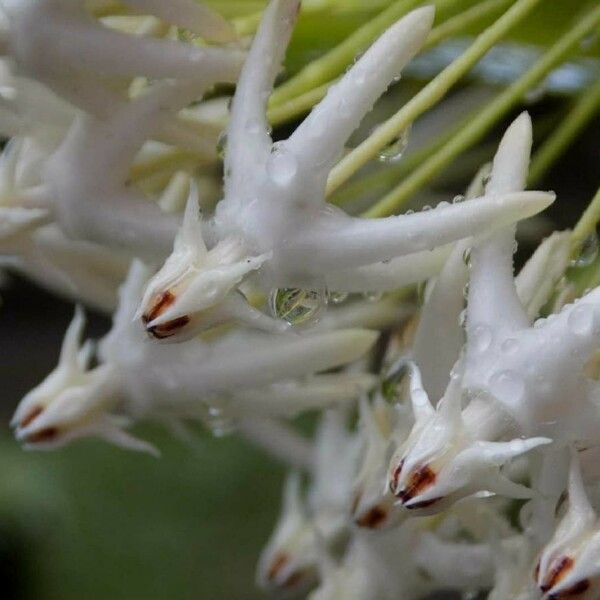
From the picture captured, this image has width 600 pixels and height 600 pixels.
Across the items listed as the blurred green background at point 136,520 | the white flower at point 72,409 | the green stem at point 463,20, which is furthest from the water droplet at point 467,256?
the blurred green background at point 136,520

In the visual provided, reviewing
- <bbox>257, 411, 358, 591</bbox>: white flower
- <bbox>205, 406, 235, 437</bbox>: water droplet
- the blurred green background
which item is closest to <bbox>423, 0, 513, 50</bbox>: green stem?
<bbox>205, 406, 235, 437</bbox>: water droplet

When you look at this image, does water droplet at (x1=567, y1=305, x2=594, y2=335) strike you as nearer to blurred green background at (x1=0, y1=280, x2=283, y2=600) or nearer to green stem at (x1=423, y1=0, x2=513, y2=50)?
green stem at (x1=423, y1=0, x2=513, y2=50)

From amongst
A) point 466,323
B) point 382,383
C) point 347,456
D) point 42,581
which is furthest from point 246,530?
point 466,323

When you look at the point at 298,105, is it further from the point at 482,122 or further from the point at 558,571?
the point at 558,571

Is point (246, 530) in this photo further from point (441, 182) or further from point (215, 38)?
point (215, 38)

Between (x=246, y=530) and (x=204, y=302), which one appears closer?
(x=204, y=302)

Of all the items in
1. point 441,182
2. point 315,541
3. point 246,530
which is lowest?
point 246,530

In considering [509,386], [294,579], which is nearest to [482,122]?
[509,386]
